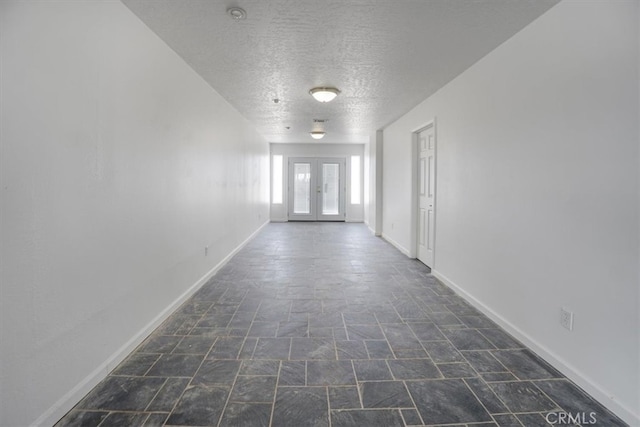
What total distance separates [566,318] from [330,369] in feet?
4.97

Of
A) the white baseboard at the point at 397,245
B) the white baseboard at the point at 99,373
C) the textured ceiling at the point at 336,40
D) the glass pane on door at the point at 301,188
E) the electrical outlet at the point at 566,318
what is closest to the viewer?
the white baseboard at the point at 99,373

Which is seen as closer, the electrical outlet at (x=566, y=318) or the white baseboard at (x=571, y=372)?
the white baseboard at (x=571, y=372)

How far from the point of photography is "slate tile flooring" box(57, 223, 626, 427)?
163 cm

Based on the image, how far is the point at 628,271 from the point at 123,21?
331 cm

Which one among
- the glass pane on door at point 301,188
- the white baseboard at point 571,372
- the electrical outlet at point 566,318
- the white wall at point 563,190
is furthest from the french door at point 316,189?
the electrical outlet at point 566,318

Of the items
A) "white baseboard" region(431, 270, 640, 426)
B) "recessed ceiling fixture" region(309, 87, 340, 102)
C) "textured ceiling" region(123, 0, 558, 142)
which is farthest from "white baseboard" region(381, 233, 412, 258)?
"recessed ceiling fixture" region(309, 87, 340, 102)

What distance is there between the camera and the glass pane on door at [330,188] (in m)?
9.61

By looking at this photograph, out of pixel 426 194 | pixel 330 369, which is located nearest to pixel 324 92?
pixel 426 194

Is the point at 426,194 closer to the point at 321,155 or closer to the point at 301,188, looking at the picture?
the point at 321,155

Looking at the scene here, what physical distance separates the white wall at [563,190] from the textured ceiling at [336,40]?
12.8 inches

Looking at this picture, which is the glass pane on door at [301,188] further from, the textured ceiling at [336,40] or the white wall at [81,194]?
the white wall at [81,194]

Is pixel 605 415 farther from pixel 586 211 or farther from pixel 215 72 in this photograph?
pixel 215 72

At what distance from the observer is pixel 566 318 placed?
1.99 meters

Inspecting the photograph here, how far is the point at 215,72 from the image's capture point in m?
3.44
